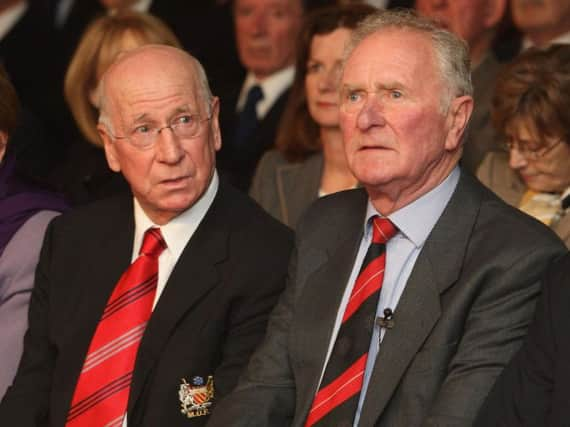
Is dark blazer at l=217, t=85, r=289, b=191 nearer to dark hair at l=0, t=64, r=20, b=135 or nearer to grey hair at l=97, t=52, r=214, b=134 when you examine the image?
dark hair at l=0, t=64, r=20, b=135

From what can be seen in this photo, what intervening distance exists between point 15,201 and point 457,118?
5.25ft

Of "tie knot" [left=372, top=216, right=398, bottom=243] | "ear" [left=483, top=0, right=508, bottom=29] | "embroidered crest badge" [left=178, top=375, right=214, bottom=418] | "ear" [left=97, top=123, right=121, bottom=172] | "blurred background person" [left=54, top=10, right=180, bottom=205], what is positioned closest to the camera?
"tie knot" [left=372, top=216, right=398, bottom=243]

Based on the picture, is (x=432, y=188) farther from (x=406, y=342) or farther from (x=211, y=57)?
(x=211, y=57)

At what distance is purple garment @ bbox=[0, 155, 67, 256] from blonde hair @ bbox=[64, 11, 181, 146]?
2.74 feet

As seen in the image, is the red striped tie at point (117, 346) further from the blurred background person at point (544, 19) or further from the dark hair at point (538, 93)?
the blurred background person at point (544, 19)

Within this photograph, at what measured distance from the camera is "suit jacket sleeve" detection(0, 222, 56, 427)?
11.0 feet

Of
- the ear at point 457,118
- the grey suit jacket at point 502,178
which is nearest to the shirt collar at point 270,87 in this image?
the grey suit jacket at point 502,178

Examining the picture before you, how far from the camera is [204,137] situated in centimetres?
334

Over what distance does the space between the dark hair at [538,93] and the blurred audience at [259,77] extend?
4.93ft

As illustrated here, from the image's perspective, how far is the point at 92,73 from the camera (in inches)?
188

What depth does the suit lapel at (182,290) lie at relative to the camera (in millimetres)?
3205

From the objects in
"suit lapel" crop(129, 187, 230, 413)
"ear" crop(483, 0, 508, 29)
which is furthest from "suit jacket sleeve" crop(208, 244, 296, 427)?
"ear" crop(483, 0, 508, 29)

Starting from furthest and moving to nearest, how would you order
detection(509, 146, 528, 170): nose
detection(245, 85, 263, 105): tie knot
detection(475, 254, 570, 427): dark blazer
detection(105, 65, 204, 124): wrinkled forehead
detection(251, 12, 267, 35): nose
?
detection(251, 12, 267, 35): nose < detection(245, 85, 263, 105): tie knot < detection(509, 146, 528, 170): nose < detection(105, 65, 204, 124): wrinkled forehead < detection(475, 254, 570, 427): dark blazer

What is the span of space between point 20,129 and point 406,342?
7.25 ft
